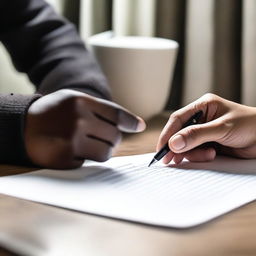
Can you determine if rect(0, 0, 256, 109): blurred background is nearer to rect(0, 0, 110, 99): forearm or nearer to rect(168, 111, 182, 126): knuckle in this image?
rect(0, 0, 110, 99): forearm

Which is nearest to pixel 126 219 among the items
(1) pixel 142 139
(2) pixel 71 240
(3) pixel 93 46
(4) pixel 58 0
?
(2) pixel 71 240

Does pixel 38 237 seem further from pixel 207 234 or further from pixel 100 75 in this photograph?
pixel 100 75

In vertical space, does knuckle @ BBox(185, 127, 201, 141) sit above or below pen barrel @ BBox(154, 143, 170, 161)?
above

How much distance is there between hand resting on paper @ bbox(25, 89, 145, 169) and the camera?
690mm

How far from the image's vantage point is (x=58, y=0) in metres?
1.42

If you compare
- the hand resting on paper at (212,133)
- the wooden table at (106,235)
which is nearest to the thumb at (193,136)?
the hand resting on paper at (212,133)

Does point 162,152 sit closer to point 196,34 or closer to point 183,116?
point 183,116

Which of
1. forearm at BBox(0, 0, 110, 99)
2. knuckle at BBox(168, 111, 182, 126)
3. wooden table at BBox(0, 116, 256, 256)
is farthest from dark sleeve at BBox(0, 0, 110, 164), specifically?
wooden table at BBox(0, 116, 256, 256)

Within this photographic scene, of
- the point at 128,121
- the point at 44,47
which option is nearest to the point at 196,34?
the point at 44,47

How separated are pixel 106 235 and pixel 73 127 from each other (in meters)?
0.22

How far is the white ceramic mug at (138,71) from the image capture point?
109 centimetres

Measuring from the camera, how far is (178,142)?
741 millimetres

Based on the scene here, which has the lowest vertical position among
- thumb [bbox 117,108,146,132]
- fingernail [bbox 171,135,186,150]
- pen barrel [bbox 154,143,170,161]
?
pen barrel [bbox 154,143,170,161]

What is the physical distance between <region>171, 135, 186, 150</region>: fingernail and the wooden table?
0.18 metres
